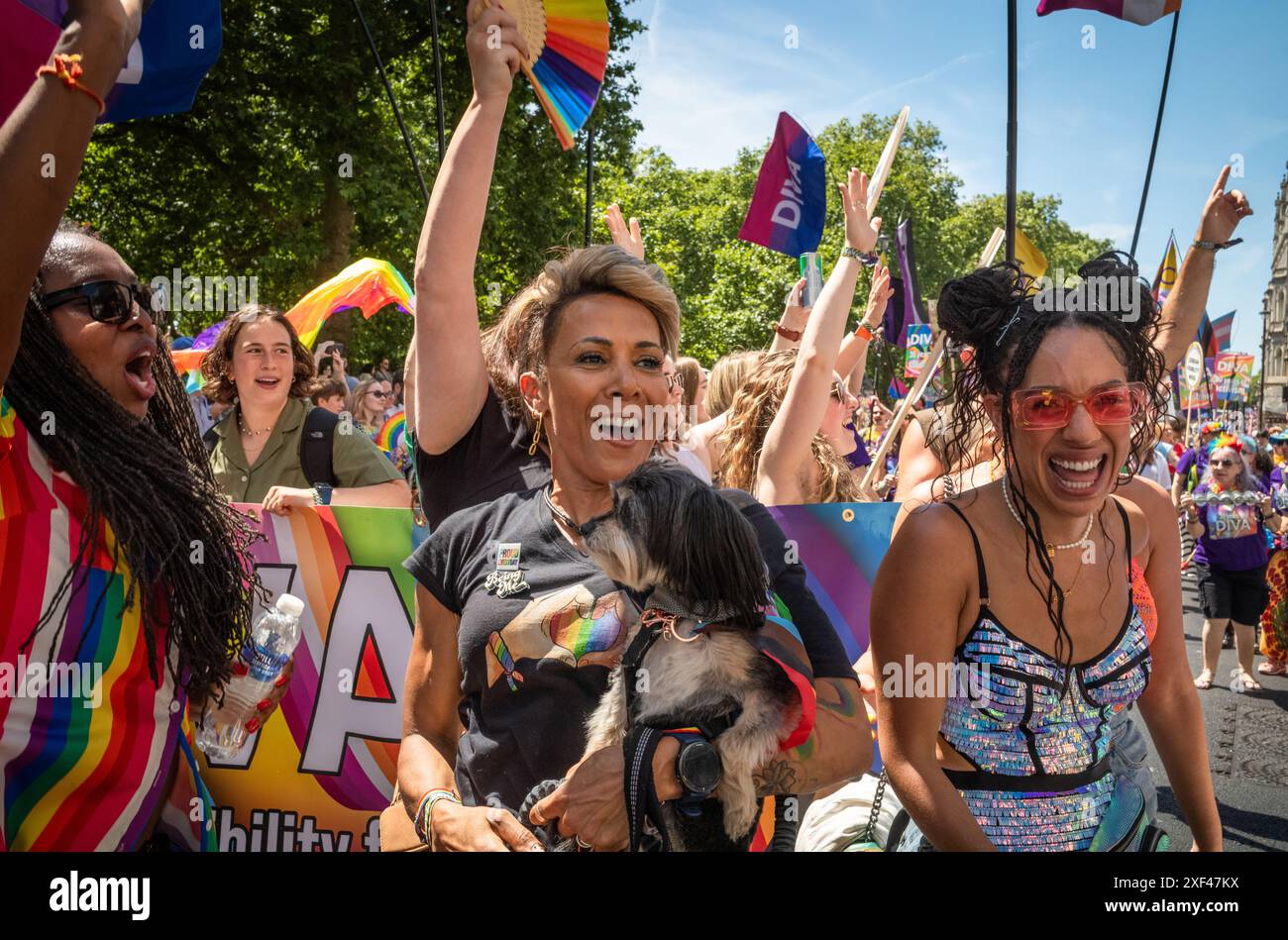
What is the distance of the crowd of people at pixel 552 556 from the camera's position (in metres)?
1.80

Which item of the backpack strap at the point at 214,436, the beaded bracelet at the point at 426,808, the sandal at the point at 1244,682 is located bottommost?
the sandal at the point at 1244,682

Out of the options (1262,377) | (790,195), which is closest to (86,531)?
(790,195)

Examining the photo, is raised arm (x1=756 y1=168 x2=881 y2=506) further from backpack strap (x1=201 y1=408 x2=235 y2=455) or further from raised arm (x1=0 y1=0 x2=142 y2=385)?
backpack strap (x1=201 y1=408 x2=235 y2=455)

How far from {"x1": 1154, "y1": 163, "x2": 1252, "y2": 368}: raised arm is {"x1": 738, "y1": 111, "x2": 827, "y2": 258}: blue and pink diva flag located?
9.73ft

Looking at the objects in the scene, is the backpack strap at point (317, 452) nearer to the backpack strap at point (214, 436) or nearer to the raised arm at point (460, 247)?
the backpack strap at point (214, 436)

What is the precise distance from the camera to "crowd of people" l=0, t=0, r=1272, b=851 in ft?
5.92

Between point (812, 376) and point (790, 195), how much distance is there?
301 centimetres

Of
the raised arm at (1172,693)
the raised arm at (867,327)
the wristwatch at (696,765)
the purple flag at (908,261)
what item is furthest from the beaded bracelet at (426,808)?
the purple flag at (908,261)

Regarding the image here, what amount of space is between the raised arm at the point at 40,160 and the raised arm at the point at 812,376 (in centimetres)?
193

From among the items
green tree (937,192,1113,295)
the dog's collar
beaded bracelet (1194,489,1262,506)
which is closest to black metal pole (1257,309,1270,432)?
beaded bracelet (1194,489,1262,506)

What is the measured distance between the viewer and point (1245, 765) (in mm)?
6660
